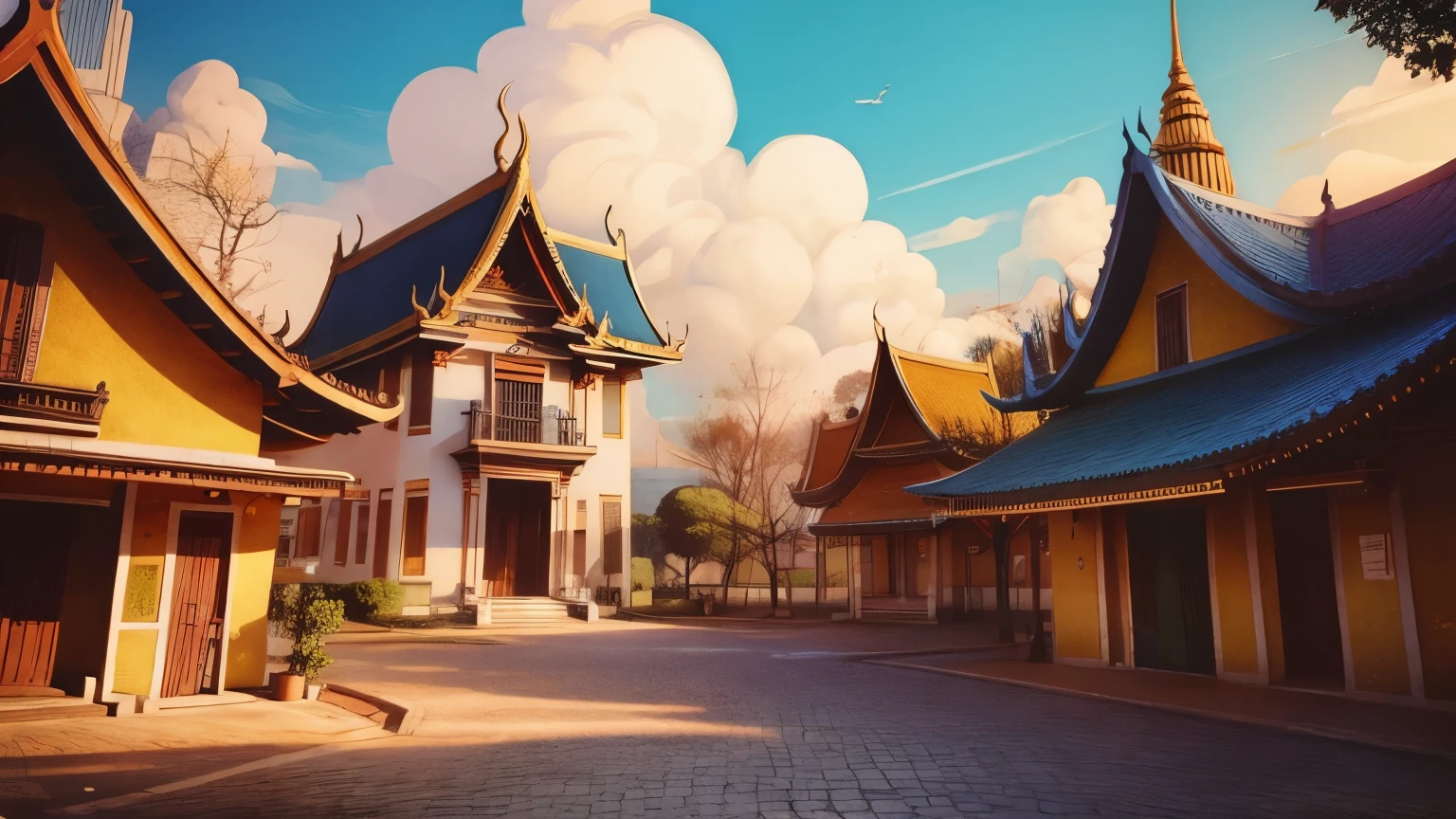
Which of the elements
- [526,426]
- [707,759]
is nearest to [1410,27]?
[707,759]

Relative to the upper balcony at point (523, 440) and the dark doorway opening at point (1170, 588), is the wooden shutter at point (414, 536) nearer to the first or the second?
the upper balcony at point (523, 440)

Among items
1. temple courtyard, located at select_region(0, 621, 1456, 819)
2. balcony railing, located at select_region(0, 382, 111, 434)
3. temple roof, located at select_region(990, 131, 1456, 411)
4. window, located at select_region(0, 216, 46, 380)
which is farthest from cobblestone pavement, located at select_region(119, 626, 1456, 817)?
temple roof, located at select_region(990, 131, 1456, 411)

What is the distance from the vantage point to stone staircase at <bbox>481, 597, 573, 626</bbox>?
2200cm

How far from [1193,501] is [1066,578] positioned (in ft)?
8.40

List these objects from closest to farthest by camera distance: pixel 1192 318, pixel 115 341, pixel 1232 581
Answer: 1. pixel 115 341
2. pixel 1232 581
3. pixel 1192 318

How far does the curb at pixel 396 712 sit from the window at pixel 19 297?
176 inches

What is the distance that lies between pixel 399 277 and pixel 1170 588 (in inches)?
869

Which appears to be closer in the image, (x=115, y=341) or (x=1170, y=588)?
(x=115, y=341)

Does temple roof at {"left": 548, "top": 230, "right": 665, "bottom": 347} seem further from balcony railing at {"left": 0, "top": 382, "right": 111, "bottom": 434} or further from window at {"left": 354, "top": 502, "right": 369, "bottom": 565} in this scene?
balcony railing at {"left": 0, "top": 382, "right": 111, "bottom": 434}

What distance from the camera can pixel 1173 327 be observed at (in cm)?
1381

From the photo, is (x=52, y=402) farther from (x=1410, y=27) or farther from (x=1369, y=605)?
(x=1369, y=605)

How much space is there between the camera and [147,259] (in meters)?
9.24

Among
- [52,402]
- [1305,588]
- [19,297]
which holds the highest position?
[19,297]

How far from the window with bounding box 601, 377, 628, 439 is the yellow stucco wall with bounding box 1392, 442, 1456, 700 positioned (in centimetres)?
1991
